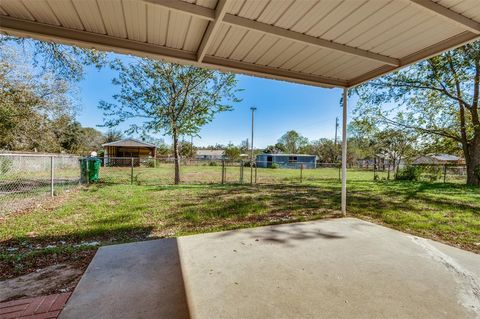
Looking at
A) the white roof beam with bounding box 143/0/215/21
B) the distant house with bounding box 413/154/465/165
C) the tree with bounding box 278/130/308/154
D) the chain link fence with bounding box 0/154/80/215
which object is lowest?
the chain link fence with bounding box 0/154/80/215

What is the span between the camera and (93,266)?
2359 millimetres

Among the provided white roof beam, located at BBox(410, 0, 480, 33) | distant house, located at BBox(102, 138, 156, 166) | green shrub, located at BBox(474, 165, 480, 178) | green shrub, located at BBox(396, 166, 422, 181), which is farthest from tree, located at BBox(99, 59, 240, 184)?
distant house, located at BBox(102, 138, 156, 166)

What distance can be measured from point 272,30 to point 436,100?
463 inches

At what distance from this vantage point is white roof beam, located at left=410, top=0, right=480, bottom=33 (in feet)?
6.95

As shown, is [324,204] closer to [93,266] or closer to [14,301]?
[93,266]

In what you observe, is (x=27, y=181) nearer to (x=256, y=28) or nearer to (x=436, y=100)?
(x=256, y=28)

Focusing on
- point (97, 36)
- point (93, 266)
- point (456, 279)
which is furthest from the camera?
point (97, 36)

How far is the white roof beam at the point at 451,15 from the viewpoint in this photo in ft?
6.95

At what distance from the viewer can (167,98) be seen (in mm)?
10367

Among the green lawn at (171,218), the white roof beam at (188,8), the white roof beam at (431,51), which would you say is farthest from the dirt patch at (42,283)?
the white roof beam at (431,51)

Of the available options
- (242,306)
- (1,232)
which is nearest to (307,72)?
(242,306)

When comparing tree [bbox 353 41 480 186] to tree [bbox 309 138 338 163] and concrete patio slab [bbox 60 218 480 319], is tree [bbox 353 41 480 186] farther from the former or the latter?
tree [bbox 309 138 338 163]

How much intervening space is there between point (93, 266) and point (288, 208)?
13.6 feet

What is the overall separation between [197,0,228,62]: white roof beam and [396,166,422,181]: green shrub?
1482 centimetres
